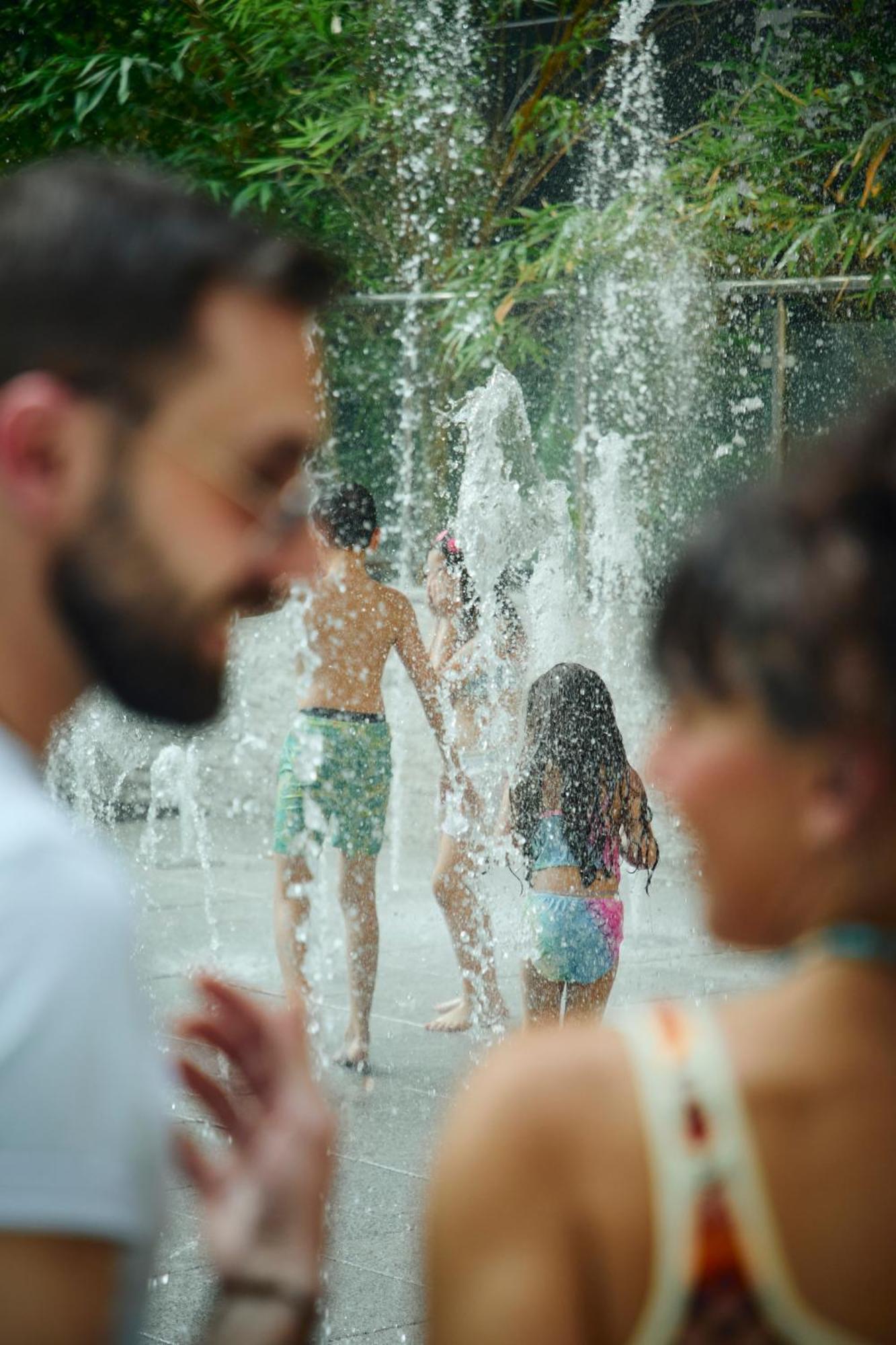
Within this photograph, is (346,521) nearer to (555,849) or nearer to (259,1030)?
(555,849)

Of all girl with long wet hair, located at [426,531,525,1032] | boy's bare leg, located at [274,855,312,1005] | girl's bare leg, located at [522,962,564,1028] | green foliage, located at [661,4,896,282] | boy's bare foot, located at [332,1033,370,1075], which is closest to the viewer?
girl's bare leg, located at [522,962,564,1028]

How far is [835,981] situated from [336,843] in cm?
466

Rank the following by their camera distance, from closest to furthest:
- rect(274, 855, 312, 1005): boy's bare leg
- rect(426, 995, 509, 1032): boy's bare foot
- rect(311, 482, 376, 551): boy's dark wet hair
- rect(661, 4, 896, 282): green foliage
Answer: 1. rect(274, 855, 312, 1005): boy's bare leg
2. rect(311, 482, 376, 551): boy's dark wet hair
3. rect(426, 995, 509, 1032): boy's bare foot
4. rect(661, 4, 896, 282): green foliage

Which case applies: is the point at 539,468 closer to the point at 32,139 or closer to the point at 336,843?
the point at 32,139

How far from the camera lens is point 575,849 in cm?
456

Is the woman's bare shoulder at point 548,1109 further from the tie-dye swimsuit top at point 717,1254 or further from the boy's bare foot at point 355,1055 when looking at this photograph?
the boy's bare foot at point 355,1055

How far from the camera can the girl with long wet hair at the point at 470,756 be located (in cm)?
609

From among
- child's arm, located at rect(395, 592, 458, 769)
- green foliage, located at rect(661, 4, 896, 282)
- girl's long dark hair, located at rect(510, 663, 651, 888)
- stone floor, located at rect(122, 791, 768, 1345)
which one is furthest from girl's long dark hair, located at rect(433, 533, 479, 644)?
green foliage, located at rect(661, 4, 896, 282)

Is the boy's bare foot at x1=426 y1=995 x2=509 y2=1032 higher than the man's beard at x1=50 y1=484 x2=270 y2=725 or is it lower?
lower

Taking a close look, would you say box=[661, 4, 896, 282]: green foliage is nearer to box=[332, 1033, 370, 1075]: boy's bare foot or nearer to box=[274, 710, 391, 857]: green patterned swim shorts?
box=[274, 710, 391, 857]: green patterned swim shorts

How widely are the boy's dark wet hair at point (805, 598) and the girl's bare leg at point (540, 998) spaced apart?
361 centimetres

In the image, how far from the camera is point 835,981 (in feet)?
3.42

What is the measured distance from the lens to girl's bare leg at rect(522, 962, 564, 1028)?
4.63 m

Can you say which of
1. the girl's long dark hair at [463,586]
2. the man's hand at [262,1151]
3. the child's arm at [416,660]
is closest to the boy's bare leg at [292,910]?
the child's arm at [416,660]
